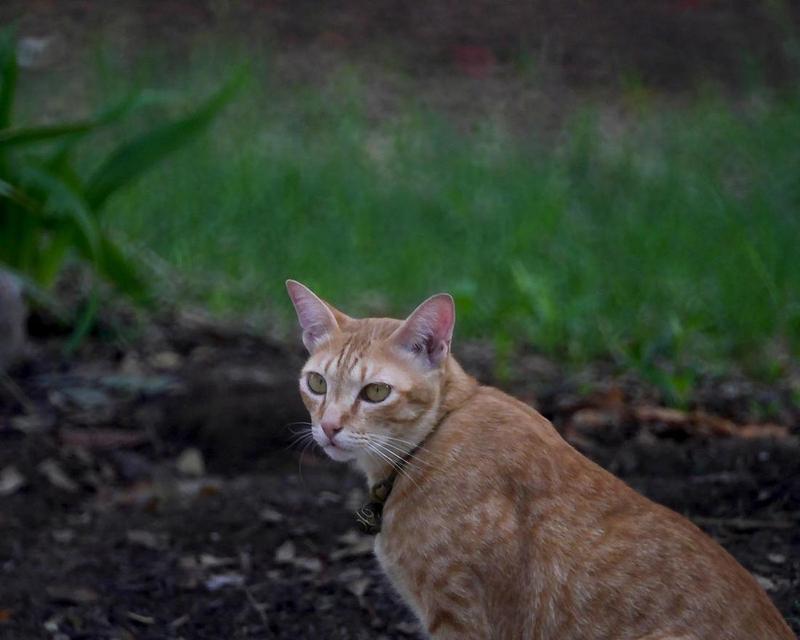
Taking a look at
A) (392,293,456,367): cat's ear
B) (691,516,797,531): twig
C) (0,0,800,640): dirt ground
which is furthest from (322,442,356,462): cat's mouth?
(691,516,797,531): twig

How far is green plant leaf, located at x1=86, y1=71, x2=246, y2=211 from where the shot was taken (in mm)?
5435

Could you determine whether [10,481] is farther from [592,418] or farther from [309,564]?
[592,418]

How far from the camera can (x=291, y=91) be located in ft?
29.8

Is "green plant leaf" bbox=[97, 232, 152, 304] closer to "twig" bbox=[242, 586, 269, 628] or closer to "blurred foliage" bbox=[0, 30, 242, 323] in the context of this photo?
"blurred foliage" bbox=[0, 30, 242, 323]

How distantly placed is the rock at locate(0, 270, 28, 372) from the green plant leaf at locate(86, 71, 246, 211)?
537 mm

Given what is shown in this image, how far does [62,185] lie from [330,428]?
8.50 ft

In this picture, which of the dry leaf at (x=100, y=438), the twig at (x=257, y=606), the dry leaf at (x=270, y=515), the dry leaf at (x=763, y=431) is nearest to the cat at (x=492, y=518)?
the twig at (x=257, y=606)

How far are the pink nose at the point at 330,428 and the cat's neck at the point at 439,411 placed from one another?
0.57 ft

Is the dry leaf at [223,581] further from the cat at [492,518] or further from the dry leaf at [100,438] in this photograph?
the dry leaf at [100,438]

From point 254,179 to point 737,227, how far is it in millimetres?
2838

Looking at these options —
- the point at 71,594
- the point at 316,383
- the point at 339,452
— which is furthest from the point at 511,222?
the point at 339,452

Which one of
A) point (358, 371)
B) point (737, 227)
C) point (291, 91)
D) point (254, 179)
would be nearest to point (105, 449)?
point (358, 371)

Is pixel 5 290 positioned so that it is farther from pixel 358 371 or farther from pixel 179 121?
pixel 358 371

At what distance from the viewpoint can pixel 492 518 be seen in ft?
9.22
